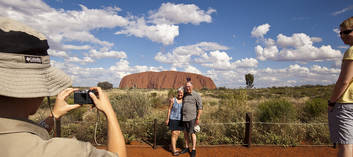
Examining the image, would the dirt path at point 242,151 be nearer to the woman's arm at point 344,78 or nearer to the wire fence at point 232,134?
the wire fence at point 232,134

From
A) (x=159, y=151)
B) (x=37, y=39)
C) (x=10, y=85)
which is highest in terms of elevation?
(x=37, y=39)

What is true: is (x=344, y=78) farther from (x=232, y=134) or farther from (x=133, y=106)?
(x=133, y=106)

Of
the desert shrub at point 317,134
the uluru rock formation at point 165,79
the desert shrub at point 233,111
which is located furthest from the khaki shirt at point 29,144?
the uluru rock formation at point 165,79

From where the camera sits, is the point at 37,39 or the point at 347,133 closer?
the point at 37,39

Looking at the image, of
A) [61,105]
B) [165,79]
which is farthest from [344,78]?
[165,79]

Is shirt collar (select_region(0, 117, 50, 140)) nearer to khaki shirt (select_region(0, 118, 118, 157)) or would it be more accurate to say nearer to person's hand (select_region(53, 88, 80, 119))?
khaki shirt (select_region(0, 118, 118, 157))

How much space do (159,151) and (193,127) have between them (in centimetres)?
123

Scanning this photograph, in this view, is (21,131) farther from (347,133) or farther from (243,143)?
(243,143)

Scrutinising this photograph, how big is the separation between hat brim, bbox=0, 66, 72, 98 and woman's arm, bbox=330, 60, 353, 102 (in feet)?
9.15

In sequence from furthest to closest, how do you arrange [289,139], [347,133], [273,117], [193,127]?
1. [273,117]
2. [289,139]
3. [193,127]
4. [347,133]

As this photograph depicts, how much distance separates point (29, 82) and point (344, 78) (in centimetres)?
288

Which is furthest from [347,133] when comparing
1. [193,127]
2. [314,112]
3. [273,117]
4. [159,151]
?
[314,112]

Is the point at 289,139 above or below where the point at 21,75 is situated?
below

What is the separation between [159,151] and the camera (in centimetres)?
523
